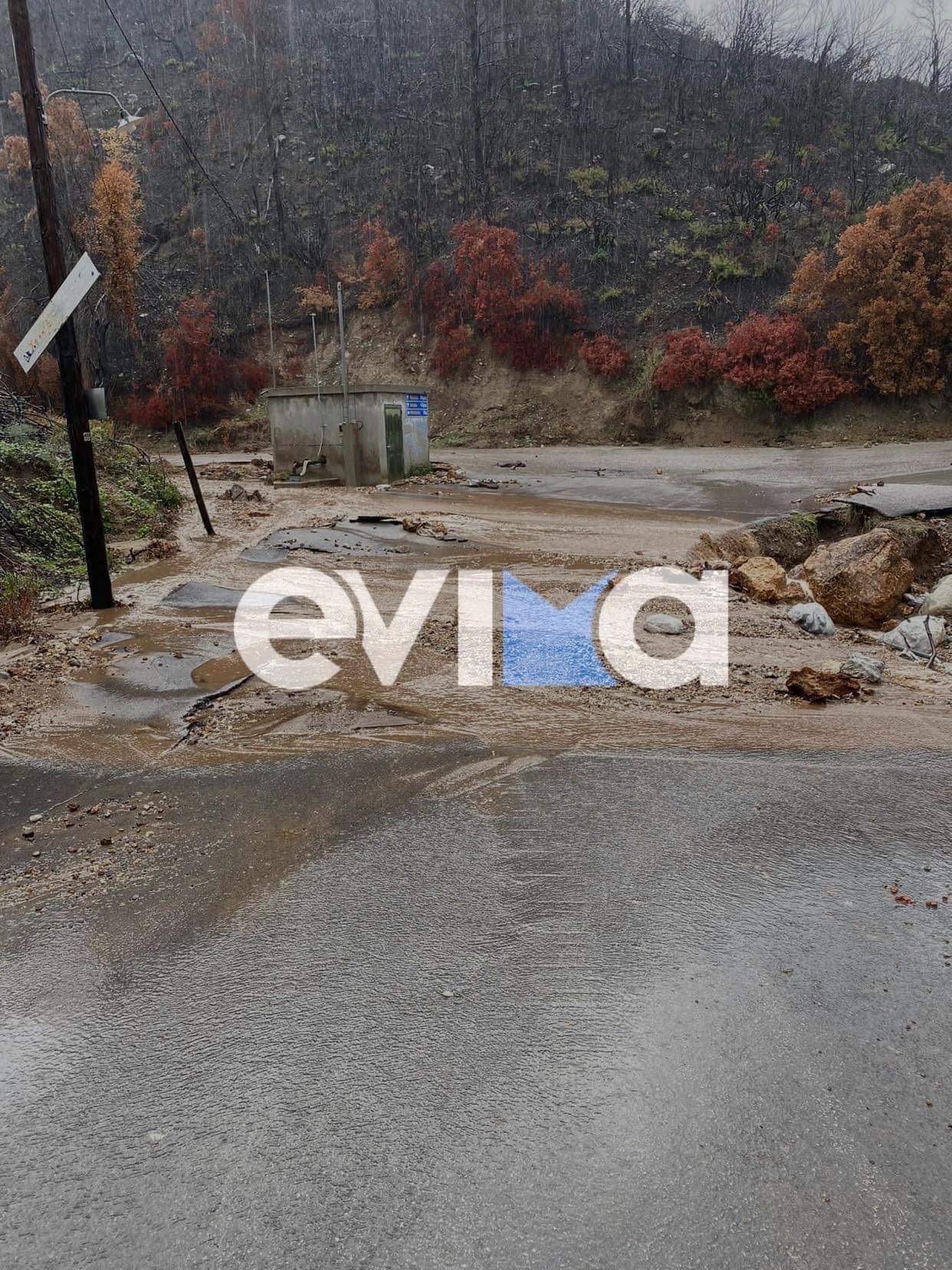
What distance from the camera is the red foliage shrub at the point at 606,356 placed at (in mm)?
35000

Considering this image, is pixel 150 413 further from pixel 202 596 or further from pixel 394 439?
pixel 202 596

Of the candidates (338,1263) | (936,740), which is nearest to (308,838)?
(338,1263)

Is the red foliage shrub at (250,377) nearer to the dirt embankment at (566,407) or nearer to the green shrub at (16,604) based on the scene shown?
the dirt embankment at (566,407)

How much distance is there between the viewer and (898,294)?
2877cm

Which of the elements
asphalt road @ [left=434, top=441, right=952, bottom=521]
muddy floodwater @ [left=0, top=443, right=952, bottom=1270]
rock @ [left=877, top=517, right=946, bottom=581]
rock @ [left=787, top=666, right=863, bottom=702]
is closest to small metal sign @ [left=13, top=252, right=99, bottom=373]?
muddy floodwater @ [left=0, top=443, right=952, bottom=1270]

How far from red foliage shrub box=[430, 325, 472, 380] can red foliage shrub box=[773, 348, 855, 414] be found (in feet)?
47.6

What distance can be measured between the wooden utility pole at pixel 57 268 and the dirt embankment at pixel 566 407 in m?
26.5

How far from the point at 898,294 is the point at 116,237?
38061 millimetres

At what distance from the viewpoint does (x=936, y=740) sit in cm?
564

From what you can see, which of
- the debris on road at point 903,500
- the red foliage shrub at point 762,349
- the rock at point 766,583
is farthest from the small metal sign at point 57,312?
the red foliage shrub at point 762,349

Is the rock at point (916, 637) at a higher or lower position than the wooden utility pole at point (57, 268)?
lower

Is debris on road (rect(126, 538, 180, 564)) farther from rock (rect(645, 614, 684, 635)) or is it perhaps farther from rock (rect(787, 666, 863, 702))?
rock (rect(787, 666, 863, 702))

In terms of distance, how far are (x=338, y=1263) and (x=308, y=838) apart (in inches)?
94.1

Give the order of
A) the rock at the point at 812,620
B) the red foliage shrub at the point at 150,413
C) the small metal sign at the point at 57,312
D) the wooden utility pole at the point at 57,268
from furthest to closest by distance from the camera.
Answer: the red foliage shrub at the point at 150,413 → the rock at the point at 812,620 → the wooden utility pole at the point at 57,268 → the small metal sign at the point at 57,312
